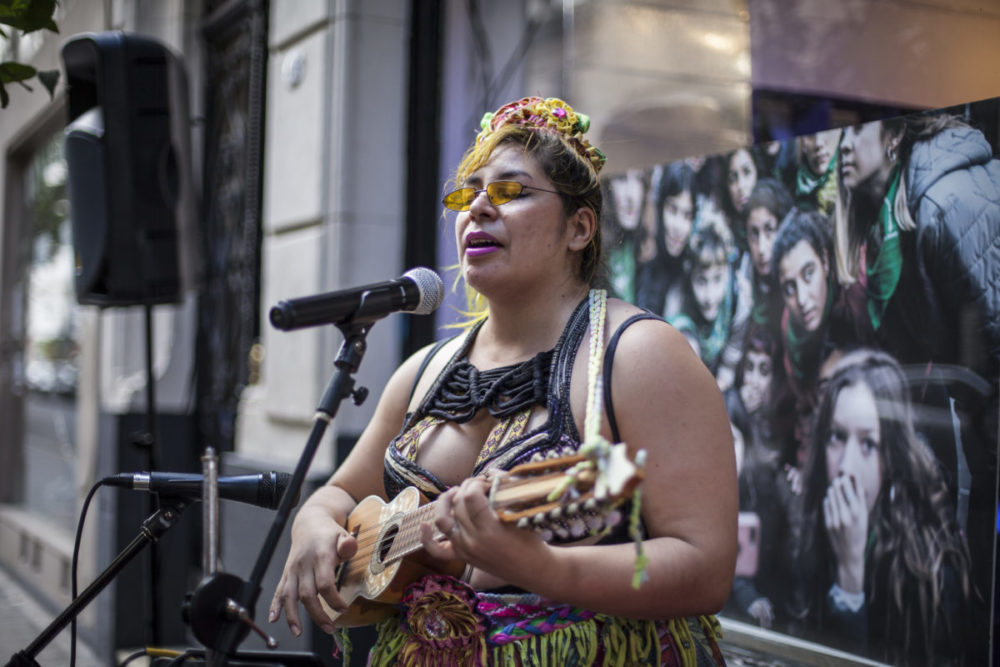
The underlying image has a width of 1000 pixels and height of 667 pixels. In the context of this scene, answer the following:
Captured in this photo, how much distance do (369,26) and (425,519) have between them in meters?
3.06

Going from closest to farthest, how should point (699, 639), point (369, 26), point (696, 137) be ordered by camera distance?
point (699, 639) < point (696, 137) < point (369, 26)

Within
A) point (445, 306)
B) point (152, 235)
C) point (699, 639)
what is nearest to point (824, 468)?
point (699, 639)

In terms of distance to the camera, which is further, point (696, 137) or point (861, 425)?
point (696, 137)

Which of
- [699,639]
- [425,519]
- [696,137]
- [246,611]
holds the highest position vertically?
[696,137]

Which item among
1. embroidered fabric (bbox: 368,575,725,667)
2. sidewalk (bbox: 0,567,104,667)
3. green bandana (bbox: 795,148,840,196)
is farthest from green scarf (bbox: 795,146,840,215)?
sidewalk (bbox: 0,567,104,667)

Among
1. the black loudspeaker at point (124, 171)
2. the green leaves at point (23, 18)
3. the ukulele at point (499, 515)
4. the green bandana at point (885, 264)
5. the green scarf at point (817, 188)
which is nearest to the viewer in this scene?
the ukulele at point (499, 515)

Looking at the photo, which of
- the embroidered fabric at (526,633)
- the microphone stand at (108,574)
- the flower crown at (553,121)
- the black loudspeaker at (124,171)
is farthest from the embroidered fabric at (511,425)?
the black loudspeaker at (124,171)

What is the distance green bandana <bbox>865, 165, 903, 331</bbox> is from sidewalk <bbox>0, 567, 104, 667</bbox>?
476cm

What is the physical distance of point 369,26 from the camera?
14.3ft

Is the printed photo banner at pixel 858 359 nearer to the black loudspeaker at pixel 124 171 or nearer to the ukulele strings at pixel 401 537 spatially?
the ukulele strings at pixel 401 537

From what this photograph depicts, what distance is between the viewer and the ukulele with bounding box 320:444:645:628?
4.79ft

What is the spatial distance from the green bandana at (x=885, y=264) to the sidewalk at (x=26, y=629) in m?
4.76

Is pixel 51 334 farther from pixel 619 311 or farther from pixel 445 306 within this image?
pixel 619 311

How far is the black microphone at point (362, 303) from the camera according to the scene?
174 cm
